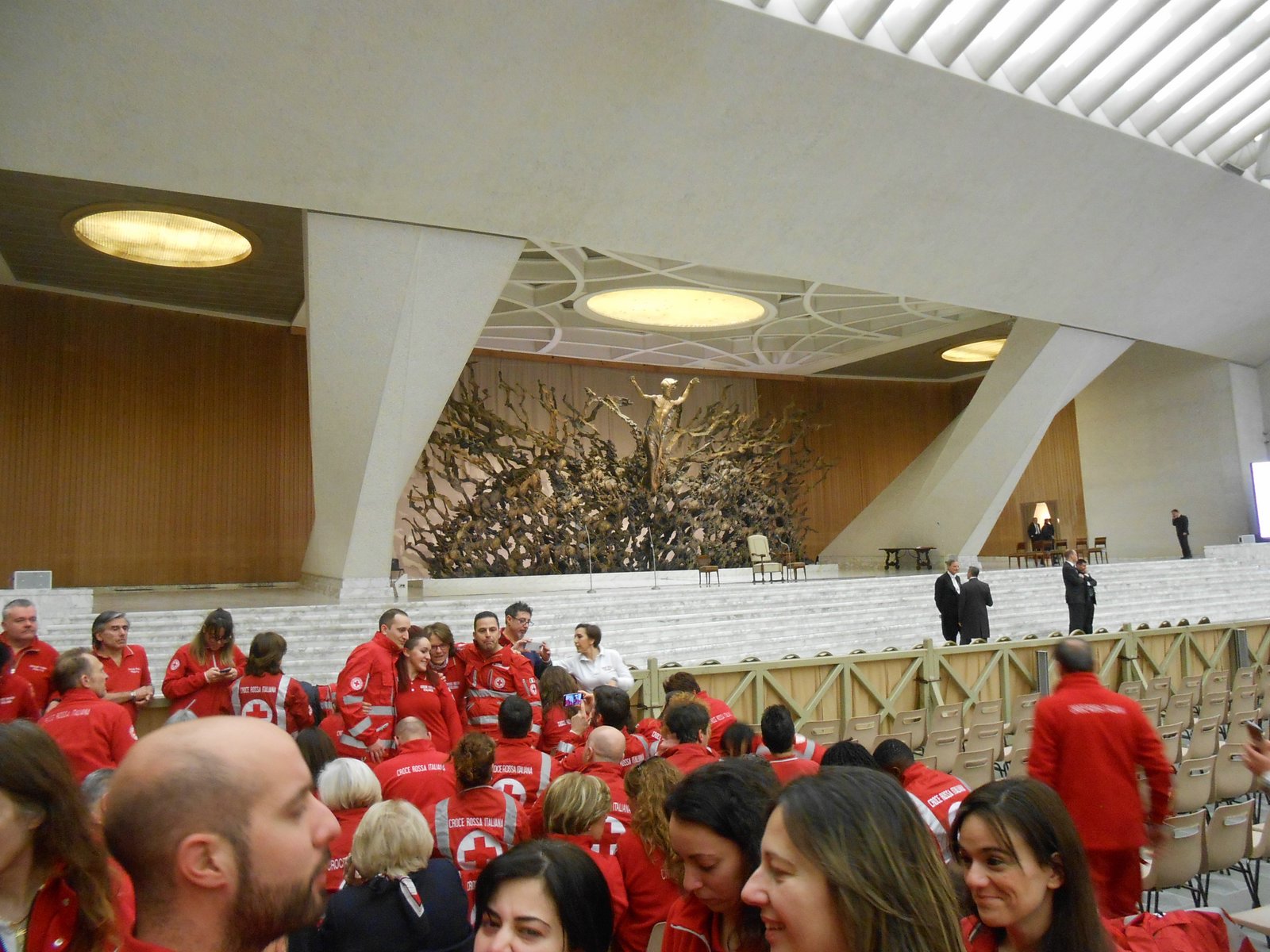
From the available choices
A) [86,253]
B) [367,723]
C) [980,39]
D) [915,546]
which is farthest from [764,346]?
[367,723]

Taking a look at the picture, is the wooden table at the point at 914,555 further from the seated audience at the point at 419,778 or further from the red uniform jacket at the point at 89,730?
the red uniform jacket at the point at 89,730

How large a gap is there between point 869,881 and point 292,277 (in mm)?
16227

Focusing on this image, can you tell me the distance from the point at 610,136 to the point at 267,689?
7.76 meters

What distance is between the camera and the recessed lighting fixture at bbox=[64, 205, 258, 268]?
12312mm

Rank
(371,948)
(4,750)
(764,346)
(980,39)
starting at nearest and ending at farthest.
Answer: (4,750) < (371,948) < (980,39) < (764,346)

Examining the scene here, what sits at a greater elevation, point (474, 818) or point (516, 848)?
point (516, 848)

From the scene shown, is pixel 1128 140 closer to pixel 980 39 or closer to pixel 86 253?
pixel 980 39

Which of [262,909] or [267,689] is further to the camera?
[267,689]

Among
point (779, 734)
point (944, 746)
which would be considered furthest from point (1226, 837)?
point (944, 746)

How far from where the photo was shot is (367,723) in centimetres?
469

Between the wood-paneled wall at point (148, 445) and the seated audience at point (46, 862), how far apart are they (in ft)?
53.4

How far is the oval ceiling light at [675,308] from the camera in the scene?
17.0 m

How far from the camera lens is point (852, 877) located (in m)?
1.10

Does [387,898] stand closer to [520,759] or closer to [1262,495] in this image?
[520,759]
